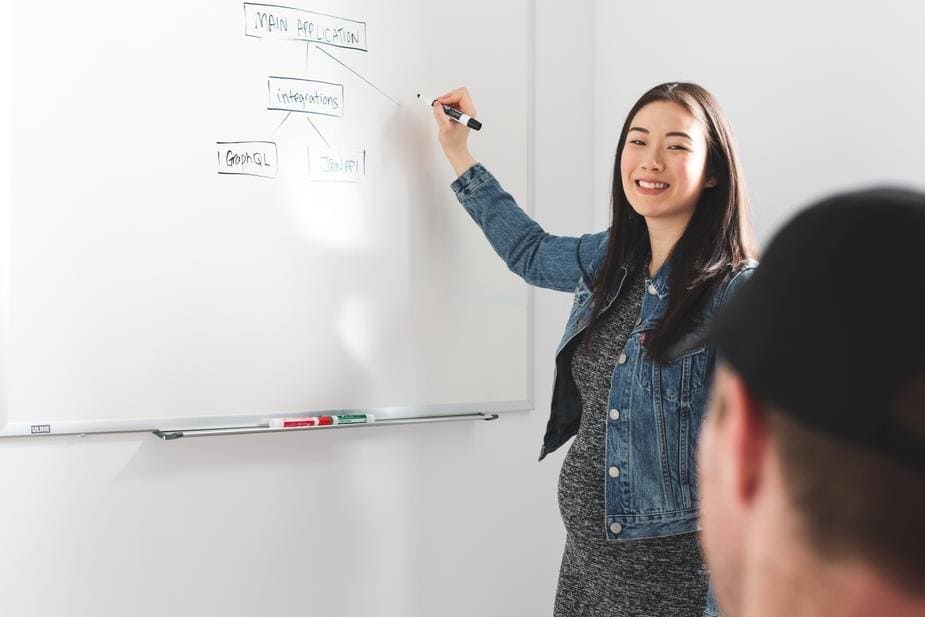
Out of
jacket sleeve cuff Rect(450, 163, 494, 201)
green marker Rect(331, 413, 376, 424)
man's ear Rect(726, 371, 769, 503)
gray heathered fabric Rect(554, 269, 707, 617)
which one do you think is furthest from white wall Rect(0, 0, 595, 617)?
man's ear Rect(726, 371, 769, 503)

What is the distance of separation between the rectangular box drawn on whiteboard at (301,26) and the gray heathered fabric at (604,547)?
2.25 feet

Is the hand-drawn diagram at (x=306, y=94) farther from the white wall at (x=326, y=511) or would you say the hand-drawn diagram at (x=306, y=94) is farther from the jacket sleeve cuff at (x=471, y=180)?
the white wall at (x=326, y=511)

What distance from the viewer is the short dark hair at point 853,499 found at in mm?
365

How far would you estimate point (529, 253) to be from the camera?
1717mm

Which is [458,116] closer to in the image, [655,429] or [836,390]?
[655,429]

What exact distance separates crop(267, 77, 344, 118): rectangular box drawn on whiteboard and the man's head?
1.32 metres

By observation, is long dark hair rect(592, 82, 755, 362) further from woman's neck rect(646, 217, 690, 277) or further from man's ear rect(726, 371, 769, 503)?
man's ear rect(726, 371, 769, 503)

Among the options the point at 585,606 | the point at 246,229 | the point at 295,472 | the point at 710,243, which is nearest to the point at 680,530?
the point at 585,606

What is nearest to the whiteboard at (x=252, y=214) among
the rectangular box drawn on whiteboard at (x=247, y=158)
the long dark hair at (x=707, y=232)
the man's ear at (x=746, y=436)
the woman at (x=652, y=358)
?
the rectangular box drawn on whiteboard at (x=247, y=158)

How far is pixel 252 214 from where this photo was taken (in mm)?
1576

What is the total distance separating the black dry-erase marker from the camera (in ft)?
5.56

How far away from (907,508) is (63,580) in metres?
1.41

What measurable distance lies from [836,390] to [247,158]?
1350 mm

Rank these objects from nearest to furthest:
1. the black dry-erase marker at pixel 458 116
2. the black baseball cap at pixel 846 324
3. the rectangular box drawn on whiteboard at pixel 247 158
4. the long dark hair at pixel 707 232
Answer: the black baseball cap at pixel 846 324 < the long dark hair at pixel 707 232 < the rectangular box drawn on whiteboard at pixel 247 158 < the black dry-erase marker at pixel 458 116
